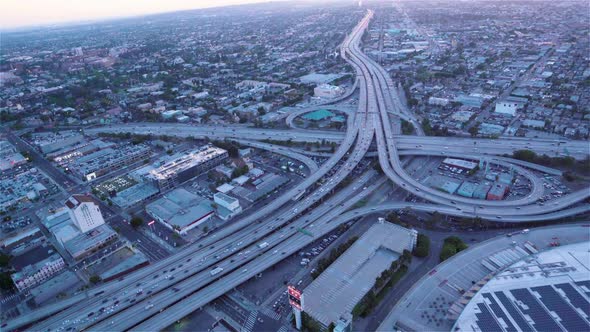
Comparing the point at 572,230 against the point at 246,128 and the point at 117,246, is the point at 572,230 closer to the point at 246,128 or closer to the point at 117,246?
the point at 117,246

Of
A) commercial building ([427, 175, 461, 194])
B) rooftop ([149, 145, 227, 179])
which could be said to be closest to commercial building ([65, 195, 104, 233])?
rooftop ([149, 145, 227, 179])

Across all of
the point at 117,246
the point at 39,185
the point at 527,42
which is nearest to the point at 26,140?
the point at 39,185

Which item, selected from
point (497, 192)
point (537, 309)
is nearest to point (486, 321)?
point (537, 309)

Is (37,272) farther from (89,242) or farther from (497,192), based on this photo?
Result: (497,192)

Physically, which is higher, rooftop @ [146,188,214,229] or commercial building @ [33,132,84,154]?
commercial building @ [33,132,84,154]

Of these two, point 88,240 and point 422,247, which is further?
point 88,240

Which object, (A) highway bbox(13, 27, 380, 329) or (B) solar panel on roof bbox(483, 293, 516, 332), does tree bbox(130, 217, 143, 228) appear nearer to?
(A) highway bbox(13, 27, 380, 329)
